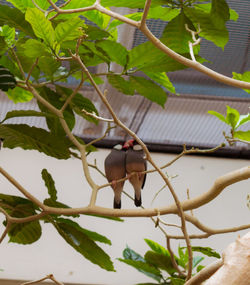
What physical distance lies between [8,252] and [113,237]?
0.50 m

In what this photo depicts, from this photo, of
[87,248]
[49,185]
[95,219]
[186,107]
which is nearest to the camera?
[87,248]

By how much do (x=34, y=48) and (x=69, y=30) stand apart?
0.26ft

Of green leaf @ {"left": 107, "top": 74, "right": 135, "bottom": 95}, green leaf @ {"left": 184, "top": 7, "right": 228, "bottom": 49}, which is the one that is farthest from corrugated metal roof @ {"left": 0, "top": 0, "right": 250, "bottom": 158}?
green leaf @ {"left": 184, "top": 7, "right": 228, "bottom": 49}

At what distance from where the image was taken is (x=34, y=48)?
103 cm

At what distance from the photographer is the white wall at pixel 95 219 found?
255 centimetres

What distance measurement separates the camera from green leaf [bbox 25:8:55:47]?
38.3 inches

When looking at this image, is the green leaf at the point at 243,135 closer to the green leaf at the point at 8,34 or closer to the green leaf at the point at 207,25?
the green leaf at the point at 207,25

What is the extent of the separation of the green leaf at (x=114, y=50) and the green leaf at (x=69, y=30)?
0.13m

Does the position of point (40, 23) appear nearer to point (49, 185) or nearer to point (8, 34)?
point (8, 34)

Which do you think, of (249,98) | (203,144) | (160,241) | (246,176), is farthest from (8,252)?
(246,176)

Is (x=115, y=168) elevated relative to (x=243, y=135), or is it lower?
lower

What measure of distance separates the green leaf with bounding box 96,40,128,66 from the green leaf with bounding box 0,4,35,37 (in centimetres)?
16

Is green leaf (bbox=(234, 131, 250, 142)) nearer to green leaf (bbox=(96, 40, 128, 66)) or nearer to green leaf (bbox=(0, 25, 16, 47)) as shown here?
green leaf (bbox=(96, 40, 128, 66))

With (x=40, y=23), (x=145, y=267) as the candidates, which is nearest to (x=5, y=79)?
(x=40, y=23)
